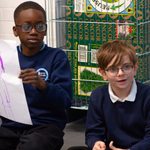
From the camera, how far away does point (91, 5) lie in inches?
110

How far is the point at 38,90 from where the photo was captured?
1897 millimetres

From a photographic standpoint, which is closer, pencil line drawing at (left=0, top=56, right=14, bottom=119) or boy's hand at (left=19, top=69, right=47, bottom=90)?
boy's hand at (left=19, top=69, right=47, bottom=90)

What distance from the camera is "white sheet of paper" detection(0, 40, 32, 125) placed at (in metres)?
1.89

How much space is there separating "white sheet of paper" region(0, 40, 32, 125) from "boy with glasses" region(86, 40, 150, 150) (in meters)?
0.31

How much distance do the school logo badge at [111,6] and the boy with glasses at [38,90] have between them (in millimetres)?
790

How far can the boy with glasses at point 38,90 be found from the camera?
76.3 inches

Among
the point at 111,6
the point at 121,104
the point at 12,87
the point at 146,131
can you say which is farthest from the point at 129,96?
the point at 111,6

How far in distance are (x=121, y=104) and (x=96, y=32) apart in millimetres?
1103

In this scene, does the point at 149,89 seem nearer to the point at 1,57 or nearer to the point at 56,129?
the point at 56,129

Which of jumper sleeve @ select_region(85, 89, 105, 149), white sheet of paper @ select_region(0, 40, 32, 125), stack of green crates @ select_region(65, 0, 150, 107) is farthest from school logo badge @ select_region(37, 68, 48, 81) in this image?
stack of green crates @ select_region(65, 0, 150, 107)

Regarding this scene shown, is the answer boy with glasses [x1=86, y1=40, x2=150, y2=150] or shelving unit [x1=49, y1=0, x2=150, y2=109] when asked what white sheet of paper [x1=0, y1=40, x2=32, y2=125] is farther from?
shelving unit [x1=49, y1=0, x2=150, y2=109]

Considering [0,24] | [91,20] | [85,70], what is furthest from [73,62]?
[0,24]

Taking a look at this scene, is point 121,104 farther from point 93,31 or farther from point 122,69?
point 93,31

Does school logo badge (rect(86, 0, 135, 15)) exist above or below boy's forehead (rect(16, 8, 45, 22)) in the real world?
above
